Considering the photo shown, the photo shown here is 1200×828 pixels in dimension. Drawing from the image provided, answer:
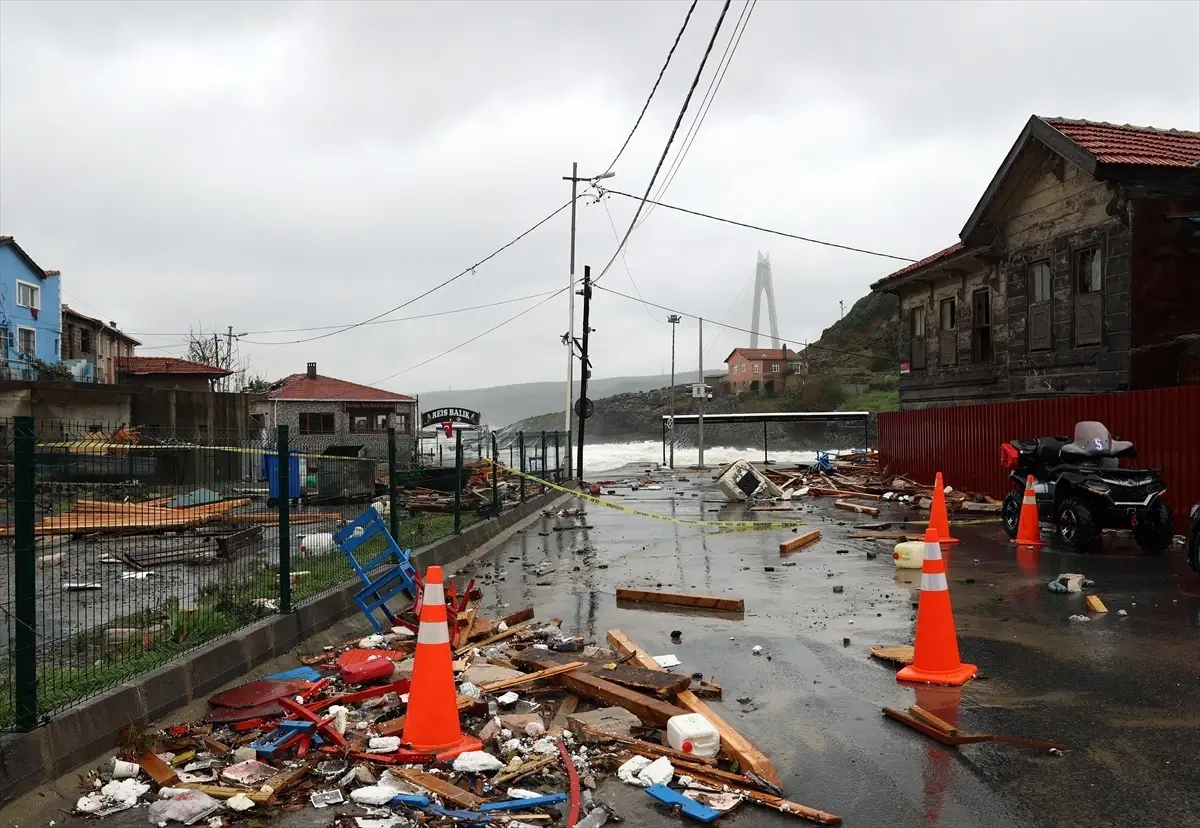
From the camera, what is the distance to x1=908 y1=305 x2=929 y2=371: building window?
28.2 m

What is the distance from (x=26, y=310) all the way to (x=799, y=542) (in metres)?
52.8

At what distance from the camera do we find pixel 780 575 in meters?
10.9

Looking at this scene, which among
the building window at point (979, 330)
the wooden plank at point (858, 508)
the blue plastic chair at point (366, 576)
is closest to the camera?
the blue plastic chair at point (366, 576)

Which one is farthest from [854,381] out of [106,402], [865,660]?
[865,660]

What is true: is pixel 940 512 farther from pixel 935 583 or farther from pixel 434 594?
pixel 434 594

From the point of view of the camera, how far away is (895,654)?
6707mm

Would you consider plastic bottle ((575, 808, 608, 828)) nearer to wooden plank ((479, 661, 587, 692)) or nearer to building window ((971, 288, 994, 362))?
wooden plank ((479, 661, 587, 692))

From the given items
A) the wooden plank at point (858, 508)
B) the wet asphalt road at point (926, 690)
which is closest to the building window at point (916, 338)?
the wooden plank at point (858, 508)

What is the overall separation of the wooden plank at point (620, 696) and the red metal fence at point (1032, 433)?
1172cm

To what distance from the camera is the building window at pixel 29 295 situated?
1969 inches

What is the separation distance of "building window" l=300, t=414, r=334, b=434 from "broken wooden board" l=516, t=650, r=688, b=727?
5740 cm

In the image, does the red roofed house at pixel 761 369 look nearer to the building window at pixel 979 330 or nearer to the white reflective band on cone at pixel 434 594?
the building window at pixel 979 330

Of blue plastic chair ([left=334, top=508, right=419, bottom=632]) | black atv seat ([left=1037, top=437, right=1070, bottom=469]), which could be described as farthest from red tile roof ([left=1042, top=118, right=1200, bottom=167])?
blue plastic chair ([left=334, top=508, right=419, bottom=632])

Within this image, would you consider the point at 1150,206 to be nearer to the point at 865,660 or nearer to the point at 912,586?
the point at 912,586
